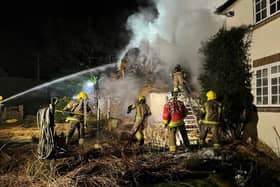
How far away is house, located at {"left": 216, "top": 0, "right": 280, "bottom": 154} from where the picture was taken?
920cm

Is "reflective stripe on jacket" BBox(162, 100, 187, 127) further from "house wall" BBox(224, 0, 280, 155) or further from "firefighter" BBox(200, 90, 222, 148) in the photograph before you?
"house wall" BBox(224, 0, 280, 155)

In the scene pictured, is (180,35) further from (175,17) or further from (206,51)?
(206,51)

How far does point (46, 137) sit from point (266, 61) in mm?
6835

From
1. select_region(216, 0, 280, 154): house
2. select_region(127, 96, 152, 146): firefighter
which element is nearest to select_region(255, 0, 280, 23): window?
select_region(216, 0, 280, 154): house

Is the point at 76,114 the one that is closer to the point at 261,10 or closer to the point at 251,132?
the point at 251,132

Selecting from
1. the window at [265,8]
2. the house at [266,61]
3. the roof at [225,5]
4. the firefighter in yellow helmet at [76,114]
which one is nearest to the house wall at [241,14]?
the house at [266,61]

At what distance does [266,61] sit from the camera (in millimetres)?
9688

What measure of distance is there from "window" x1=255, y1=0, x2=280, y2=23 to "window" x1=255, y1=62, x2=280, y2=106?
5.08 feet

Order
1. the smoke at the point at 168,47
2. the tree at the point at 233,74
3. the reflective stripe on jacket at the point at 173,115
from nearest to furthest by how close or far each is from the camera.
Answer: the reflective stripe on jacket at the point at 173,115, the tree at the point at 233,74, the smoke at the point at 168,47

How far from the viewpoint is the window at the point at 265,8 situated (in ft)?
30.6

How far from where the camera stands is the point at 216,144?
8703 millimetres

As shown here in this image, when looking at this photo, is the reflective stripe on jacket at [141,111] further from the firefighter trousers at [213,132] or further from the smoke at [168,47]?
the smoke at [168,47]

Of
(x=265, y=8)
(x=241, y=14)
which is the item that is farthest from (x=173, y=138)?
(x=241, y=14)

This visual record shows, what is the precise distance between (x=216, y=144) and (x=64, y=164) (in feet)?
14.5
